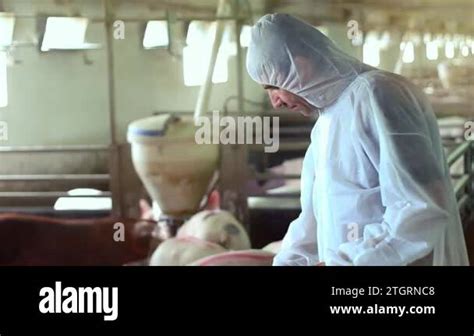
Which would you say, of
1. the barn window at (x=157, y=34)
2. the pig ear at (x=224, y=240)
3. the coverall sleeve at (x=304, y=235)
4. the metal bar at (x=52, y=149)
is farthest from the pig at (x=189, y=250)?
the barn window at (x=157, y=34)

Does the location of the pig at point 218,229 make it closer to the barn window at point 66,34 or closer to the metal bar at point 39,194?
the metal bar at point 39,194

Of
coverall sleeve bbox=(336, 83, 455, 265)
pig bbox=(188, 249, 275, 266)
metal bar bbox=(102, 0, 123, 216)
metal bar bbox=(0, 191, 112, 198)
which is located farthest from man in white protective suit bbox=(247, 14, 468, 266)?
metal bar bbox=(0, 191, 112, 198)

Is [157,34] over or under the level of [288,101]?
over

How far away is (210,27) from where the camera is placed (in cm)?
138

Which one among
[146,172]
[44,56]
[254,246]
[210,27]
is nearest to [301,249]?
[254,246]

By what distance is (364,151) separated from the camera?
50.2 inches

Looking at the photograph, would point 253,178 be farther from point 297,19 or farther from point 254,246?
point 297,19

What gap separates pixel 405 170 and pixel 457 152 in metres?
0.14

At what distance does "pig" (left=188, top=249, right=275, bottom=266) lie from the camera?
1.41 metres

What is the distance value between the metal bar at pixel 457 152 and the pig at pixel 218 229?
378 mm

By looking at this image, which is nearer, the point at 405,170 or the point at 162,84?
→ the point at 405,170

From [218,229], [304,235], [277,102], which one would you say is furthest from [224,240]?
[277,102]

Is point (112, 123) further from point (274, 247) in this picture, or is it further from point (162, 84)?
point (274, 247)
